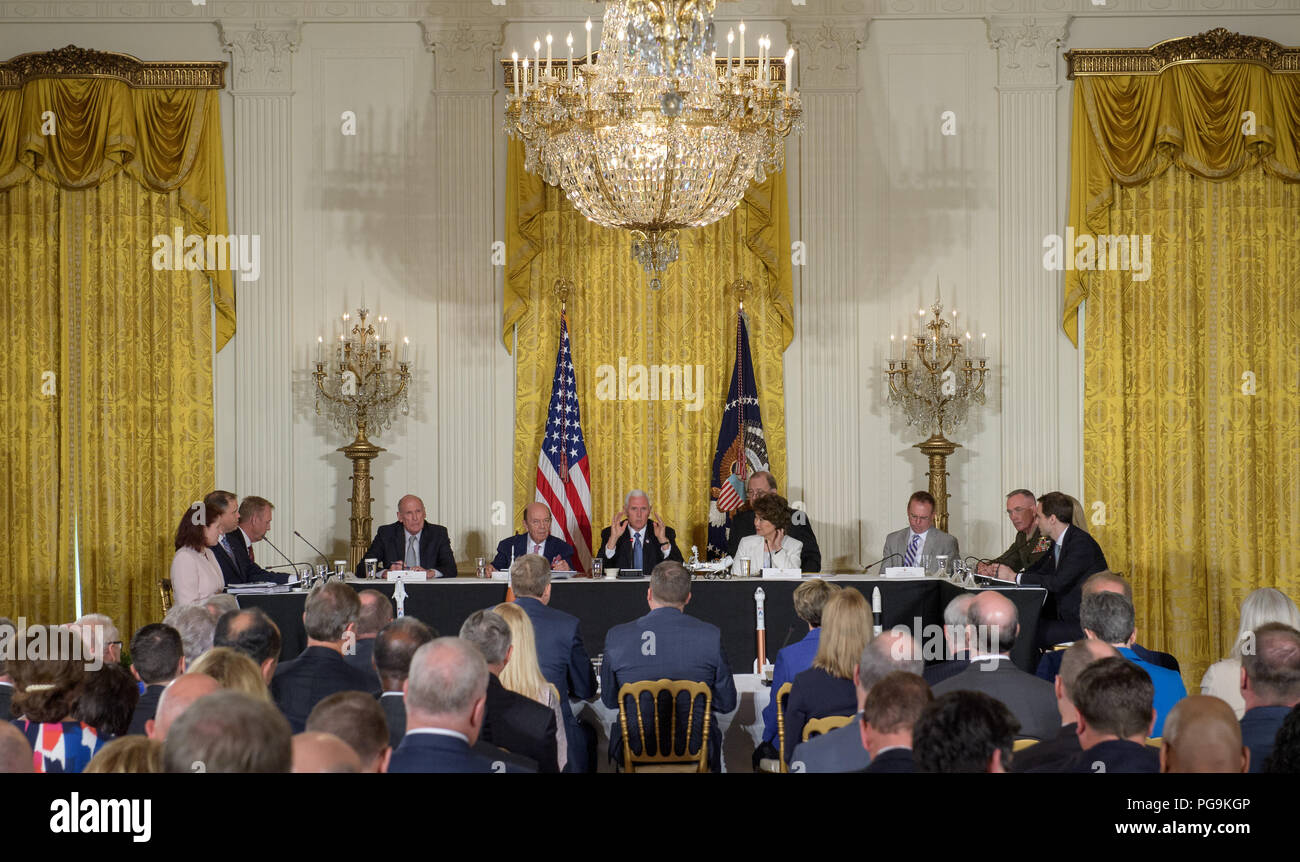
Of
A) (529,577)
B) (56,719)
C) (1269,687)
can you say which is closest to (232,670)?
(56,719)

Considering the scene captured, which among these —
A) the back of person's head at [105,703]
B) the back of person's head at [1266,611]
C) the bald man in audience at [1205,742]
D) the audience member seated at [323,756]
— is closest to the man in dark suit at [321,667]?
the back of person's head at [105,703]

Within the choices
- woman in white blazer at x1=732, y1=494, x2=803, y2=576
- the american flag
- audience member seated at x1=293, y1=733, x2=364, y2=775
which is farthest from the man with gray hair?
the american flag

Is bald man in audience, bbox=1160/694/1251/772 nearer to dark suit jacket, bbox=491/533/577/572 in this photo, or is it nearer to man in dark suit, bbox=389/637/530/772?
man in dark suit, bbox=389/637/530/772

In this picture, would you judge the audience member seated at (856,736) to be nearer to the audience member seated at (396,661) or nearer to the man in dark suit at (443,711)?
the man in dark suit at (443,711)

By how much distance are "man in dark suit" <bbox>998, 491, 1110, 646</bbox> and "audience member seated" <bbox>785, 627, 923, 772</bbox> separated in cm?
392

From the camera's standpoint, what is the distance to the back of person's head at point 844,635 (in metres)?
4.81

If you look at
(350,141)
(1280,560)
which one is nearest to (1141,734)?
(1280,560)

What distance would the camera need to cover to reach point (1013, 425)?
10.2m

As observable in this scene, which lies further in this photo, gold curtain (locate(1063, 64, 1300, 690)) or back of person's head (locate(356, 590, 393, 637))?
gold curtain (locate(1063, 64, 1300, 690))

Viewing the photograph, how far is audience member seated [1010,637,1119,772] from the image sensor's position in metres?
3.65

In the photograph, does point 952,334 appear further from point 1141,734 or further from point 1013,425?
→ point 1141,734

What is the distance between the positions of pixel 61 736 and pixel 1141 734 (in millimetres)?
3049

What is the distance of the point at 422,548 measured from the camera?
9.26 metres

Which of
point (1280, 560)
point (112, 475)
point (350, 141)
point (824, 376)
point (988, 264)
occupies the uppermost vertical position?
point (350, 141)
